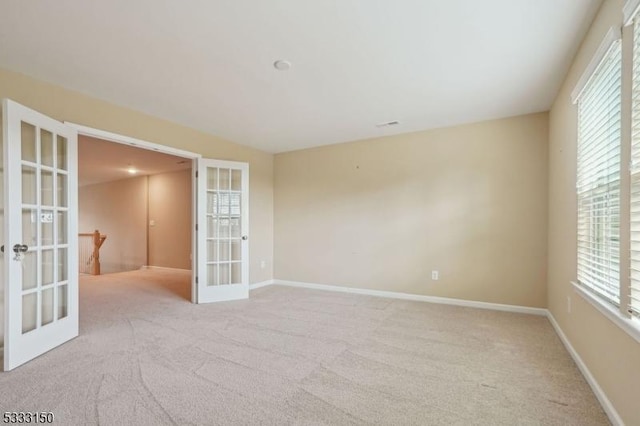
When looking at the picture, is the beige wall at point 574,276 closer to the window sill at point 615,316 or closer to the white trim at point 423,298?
the window sill at point 615,316

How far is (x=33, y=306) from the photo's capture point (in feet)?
8.64

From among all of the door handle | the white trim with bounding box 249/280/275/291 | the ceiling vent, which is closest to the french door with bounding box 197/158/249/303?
the white trim with bounding box 249/280/275/291

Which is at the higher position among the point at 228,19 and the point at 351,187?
the point at 228,19

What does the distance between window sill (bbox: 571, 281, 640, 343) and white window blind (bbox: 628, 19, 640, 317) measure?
60 mm

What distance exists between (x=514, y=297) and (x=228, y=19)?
441 cm

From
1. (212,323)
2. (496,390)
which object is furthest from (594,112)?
(212,323)

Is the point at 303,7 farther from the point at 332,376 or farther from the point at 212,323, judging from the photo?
the point at 212,323

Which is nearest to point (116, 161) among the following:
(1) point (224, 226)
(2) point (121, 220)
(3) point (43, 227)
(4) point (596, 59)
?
(2) point (121, 220)

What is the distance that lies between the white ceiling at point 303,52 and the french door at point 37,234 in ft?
2.01

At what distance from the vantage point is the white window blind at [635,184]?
1520mm

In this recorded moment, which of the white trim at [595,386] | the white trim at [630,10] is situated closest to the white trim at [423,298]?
the white trim at [595,386]

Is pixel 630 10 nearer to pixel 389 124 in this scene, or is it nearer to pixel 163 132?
pixel 389 124

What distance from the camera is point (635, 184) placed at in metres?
1.54

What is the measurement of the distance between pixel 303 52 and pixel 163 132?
2.50 meters
